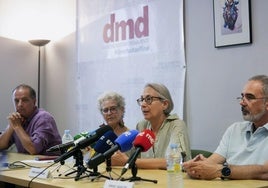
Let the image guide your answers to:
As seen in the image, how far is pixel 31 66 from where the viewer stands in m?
4.96

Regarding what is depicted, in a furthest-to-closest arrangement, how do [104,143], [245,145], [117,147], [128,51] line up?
[128,51], [245,145], [104,143], [117,147]

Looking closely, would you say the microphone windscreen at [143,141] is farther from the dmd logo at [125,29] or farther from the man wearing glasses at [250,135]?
the dmd logo at [125,29]

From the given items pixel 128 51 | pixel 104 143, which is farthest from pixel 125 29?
pixel 104 143

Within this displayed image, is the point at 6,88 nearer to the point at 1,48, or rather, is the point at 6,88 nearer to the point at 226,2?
the point at 1,48

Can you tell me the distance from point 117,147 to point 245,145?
0.92 meters

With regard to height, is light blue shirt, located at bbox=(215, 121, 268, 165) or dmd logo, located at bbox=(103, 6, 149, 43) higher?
dmd logo, located at bbox=(103, 6, 149, 43)

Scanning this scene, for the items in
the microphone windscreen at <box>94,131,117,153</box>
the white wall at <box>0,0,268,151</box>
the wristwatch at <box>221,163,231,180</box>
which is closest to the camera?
the wristwatch at <box>221,163,231,180</box>

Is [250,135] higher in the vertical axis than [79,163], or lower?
higher

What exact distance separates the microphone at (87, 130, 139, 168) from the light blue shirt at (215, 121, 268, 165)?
750 millimetres

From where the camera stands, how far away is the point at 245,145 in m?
2.37

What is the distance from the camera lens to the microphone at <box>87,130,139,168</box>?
1.70 metres

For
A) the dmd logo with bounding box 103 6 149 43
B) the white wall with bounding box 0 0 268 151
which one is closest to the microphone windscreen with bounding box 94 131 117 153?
the white wall with bounding box 0 0 268 151

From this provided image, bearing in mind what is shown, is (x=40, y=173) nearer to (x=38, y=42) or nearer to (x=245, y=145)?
(x=245, y=145)

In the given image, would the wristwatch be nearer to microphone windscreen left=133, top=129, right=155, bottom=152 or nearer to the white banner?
microphone windscreen left=133, top=129, right=155, bottom=152
